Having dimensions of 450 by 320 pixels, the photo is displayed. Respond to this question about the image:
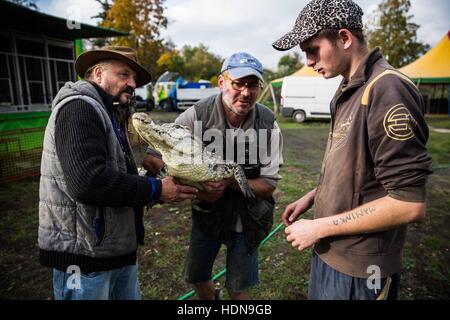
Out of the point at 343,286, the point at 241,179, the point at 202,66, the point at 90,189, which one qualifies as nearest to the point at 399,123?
the point at 343,286

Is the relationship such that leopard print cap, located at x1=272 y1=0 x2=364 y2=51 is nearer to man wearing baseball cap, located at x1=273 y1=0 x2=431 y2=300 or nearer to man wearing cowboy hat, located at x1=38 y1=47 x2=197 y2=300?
man wearing baseball cap, located at x1=273 y1=0 x2=431 y2=300

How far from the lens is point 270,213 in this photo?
2631 mm

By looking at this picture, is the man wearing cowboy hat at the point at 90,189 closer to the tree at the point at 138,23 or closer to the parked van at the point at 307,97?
the parked van at the point at 307,97

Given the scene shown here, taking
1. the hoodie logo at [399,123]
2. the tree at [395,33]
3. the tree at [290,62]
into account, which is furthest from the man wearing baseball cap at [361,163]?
the tree at [290,62]

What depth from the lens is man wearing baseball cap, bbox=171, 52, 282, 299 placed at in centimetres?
240

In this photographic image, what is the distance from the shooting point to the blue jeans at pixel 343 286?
1610 millimetres

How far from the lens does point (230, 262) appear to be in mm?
2643

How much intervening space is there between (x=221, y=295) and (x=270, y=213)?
1.20m

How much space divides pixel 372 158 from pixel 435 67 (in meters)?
23.5

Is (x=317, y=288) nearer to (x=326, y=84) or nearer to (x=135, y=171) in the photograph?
(x=135, y=171)

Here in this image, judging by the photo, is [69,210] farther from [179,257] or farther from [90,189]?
[179,257]

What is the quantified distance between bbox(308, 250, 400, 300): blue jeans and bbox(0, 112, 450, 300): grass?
59.7 inches

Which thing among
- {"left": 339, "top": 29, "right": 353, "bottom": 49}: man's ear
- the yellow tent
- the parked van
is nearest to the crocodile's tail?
{"left": 339, "top": 29, "right": 353, "bottom": 49}: man's ear
